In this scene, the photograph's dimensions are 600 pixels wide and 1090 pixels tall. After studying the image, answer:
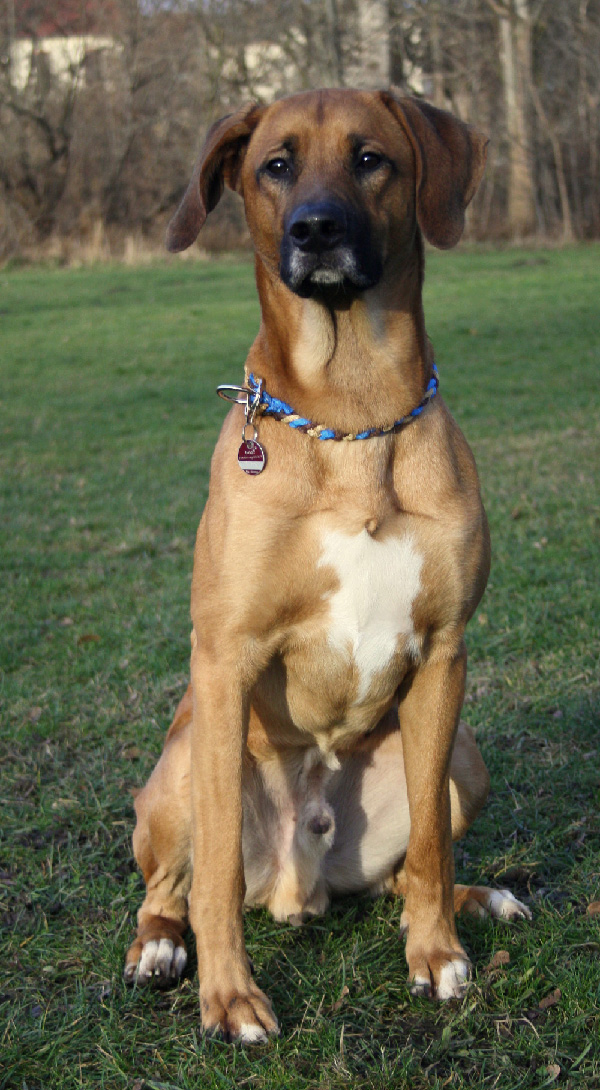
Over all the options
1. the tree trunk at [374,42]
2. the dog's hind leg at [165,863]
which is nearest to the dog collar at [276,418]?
the dog's hind leg at [165,863]

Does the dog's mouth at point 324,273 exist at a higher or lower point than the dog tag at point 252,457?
higher

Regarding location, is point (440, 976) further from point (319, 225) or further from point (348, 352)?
point (319, 225)

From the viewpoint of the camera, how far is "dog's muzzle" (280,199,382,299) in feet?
8.12

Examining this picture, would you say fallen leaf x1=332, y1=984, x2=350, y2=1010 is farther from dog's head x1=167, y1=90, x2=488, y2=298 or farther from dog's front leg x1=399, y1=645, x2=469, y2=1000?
dog's head x1=167, y1=90, x2=488, y2=298

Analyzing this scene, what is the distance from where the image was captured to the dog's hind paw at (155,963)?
107 inches

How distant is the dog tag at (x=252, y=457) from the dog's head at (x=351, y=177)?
15.2 inches

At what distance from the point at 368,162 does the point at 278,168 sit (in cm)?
23

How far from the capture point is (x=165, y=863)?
9.37 feet

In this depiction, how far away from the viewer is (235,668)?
8.36ft

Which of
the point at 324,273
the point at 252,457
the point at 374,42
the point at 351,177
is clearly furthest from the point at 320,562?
the point at 374,42

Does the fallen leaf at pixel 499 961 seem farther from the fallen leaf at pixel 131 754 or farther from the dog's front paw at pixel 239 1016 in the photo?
the fallen leaf at pixel 131 754

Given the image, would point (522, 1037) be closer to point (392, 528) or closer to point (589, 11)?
point (392, 528)

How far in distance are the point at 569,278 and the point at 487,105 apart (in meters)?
10.6

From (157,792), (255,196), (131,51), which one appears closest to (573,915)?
(157,792)
